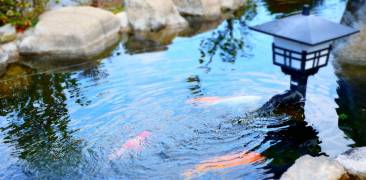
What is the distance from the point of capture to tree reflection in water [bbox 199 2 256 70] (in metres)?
9.61

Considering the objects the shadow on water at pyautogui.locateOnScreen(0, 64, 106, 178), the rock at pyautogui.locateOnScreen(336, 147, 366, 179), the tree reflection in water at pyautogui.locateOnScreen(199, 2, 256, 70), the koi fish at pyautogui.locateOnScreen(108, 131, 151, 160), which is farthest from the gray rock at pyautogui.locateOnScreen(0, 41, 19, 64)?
the rock at pyautogui.locateOnScreen(336, 147, 366, 179)

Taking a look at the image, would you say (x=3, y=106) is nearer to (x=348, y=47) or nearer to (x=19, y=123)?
(x=19, y=123)

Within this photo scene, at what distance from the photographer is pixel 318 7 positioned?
13.6 m

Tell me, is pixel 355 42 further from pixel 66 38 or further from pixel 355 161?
pixel 66 38

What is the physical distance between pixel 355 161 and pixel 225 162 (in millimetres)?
1492

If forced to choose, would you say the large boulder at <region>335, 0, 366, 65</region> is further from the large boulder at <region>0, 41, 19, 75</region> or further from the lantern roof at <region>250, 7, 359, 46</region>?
the large boulder at <region>0, 41, 19, 75</region>

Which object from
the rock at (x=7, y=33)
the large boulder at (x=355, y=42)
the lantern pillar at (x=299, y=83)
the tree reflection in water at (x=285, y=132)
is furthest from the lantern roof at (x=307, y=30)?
the rock at (x=7, y=33)

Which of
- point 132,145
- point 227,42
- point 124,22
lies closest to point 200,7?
point 124,22

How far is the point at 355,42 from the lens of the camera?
8.81m

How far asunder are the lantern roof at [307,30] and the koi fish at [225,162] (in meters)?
1.54

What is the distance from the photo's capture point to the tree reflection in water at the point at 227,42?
9609 mm

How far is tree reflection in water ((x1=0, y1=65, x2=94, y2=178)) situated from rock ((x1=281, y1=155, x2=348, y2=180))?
8.80 feet

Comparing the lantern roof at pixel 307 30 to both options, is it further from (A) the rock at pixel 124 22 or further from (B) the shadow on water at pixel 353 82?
(A) the rock at pixel 124 22

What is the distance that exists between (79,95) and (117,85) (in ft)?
2.44
